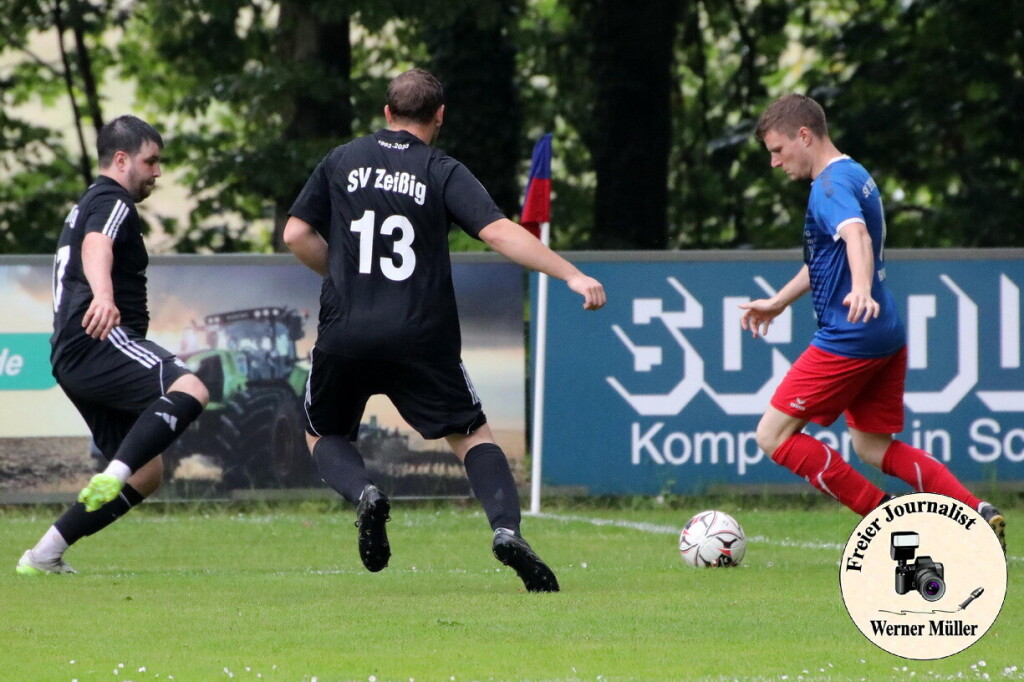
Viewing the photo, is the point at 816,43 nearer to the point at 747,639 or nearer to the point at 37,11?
the point at 37,11

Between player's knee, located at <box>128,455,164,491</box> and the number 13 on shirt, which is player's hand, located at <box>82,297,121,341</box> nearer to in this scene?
player's knee, located at <box>128,455,164,491</box>

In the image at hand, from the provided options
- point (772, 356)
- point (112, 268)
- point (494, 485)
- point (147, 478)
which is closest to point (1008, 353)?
point (772, 356)

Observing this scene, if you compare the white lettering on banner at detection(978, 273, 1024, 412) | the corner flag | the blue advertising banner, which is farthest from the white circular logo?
the white lettering on banner at detection(978, 273, 1024, 412)

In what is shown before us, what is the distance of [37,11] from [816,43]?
970 cm

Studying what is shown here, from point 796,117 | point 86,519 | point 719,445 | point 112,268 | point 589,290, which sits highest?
point 796,117

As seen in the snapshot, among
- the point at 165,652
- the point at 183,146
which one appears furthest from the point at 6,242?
the point at 165,652

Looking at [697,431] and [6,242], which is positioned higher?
[6,242]

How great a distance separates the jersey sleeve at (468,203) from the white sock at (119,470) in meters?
1.72

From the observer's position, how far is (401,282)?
20.4ft

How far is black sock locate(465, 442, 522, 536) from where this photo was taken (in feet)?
20.5

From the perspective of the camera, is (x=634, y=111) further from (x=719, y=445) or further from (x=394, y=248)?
(x=394, y=248)

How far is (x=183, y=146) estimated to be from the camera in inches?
789

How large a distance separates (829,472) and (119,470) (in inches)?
115

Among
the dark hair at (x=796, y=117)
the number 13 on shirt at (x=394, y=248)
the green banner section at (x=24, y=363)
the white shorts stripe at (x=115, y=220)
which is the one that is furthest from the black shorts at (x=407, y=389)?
the green banner section at (x=24, y=363)
